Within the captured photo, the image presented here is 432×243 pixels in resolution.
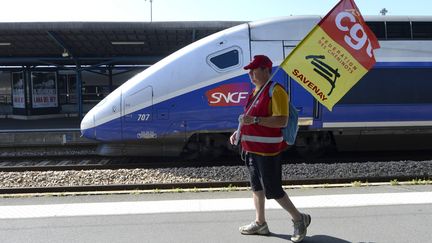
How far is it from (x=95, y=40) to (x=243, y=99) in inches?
383

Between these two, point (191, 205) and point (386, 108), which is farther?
point (386, 108)

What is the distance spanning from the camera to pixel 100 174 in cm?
816

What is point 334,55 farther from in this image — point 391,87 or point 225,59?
point 391,87

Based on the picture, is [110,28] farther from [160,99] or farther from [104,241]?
[104,241]

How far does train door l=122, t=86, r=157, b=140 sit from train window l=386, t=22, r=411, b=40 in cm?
476

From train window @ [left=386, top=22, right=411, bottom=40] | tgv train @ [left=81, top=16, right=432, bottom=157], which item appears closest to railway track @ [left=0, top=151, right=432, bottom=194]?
tgv train @ [left=81, top=16, right=432, bottom=157]

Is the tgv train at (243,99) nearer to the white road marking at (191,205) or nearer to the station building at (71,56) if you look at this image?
the white road marking at (191,205)

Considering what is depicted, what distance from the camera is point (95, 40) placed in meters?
17.0

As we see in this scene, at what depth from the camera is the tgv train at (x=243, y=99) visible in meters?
8.91

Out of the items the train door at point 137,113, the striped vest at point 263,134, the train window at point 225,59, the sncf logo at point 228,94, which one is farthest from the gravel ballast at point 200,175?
the striped vest at point 263,134

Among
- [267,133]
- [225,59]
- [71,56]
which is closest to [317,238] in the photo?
[267,133]

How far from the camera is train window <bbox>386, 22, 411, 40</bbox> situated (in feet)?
30.8

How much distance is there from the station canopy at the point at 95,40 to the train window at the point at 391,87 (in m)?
6.32

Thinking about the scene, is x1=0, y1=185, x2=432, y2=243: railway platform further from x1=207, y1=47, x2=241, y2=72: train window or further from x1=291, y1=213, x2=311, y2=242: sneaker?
x1=207, y1=47, x2=241, y2=72: train window
